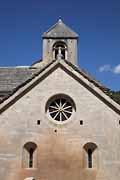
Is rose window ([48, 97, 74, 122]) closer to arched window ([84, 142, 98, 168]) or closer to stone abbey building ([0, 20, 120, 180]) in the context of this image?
stone abbey building ([0, 20, 120, 180])

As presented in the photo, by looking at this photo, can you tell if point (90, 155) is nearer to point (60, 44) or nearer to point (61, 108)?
point (61, 108)

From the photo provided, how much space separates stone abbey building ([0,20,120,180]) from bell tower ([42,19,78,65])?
46.7ft

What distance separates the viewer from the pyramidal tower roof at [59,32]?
40.0 m

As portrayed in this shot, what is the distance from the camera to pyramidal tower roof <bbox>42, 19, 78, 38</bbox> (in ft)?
131

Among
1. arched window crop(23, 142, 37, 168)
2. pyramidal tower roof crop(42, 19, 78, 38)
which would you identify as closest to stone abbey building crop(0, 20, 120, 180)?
arched window crop(23, 142, 37, 168)

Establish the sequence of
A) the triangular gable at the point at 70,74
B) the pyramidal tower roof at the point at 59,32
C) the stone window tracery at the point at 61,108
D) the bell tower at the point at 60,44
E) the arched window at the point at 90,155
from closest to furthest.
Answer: the arched window at the point at 90,155 < the triangular gable at the point at 70,74 < the stone window tracery at the point at 61,108 < the bell tower at the point at 60,44 < the pyramidal tower roof at the point at 59,32

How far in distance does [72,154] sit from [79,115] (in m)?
3.01

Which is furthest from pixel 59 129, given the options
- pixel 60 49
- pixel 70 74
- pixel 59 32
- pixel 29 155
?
pixel 59 32

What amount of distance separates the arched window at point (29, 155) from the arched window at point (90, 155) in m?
3.84

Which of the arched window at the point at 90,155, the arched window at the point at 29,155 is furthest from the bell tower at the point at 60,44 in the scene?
the arched window at the point at 90,155

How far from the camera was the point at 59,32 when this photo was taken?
40.7 m

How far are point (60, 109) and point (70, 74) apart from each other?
291 centimetres

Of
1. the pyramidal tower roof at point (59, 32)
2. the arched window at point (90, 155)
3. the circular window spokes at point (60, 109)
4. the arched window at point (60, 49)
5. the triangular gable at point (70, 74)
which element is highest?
the pyramidal tower roof at point (59, 32)

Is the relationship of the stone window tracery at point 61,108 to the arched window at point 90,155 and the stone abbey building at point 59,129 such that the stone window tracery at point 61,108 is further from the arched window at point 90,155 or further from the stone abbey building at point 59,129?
the arched window at point 90,155
